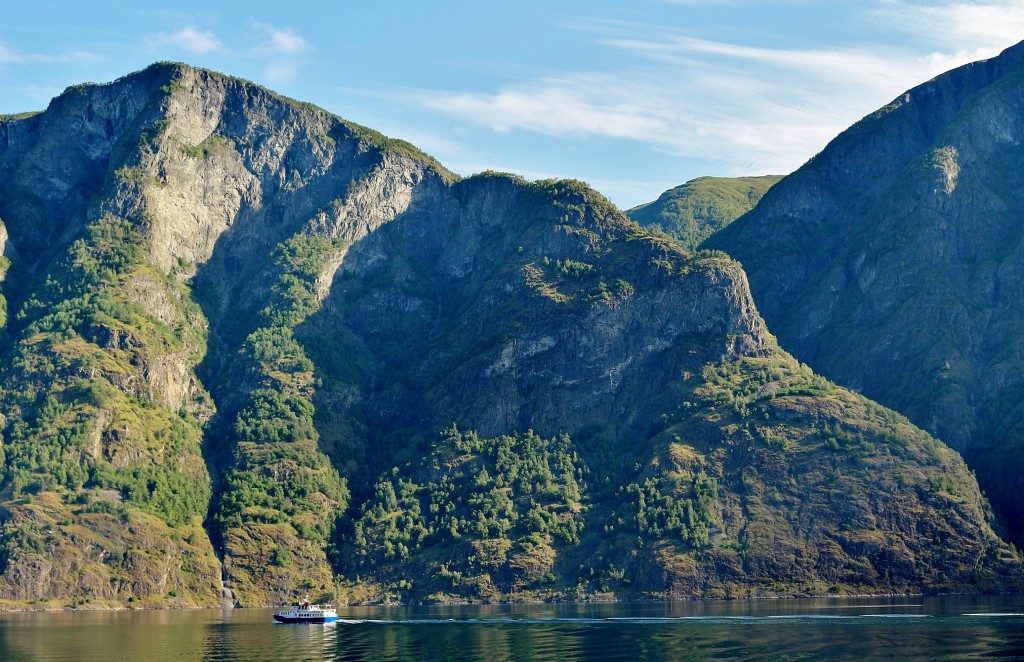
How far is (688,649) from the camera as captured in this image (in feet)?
580

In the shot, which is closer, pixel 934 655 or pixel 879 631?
pixel 934 655

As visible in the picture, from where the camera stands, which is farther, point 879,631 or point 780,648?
point 879,631

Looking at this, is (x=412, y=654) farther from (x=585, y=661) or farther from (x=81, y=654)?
→ (x=81, y=654)

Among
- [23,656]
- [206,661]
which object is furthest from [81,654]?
[206,661]

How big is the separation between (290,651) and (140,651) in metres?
21.4

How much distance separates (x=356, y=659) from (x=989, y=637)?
87760 millimetres

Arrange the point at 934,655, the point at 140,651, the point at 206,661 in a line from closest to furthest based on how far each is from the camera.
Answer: the point at 934,655
the point at 206,661
the point at 140,651

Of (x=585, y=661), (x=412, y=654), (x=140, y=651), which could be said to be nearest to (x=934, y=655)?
(x=585, y=661)

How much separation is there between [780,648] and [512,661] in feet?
121

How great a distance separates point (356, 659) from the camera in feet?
574

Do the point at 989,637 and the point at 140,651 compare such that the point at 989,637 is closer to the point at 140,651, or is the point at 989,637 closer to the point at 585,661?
the point at 585,661

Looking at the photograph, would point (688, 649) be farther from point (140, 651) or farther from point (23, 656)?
point (23, 656)

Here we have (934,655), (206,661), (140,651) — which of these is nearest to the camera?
(934,655)

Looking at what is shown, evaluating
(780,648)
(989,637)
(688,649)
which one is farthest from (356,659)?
(989,637)
